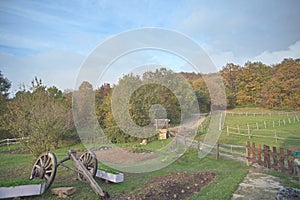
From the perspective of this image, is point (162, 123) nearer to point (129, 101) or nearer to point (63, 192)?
point (129, 101)

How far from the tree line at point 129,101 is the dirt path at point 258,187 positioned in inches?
264

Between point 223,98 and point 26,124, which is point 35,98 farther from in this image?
point 223,98

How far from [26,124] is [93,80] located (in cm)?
328

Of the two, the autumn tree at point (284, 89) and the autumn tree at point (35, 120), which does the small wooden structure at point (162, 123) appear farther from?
the autumn tree at point (284, 89)

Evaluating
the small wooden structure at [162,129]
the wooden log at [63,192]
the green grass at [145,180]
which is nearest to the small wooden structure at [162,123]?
the small wooden structure at [162,129]

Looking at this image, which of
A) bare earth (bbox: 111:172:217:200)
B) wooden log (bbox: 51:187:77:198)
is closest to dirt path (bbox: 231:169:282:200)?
bare earth (bbox: 111:172:217:200)

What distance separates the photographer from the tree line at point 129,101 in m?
8.84

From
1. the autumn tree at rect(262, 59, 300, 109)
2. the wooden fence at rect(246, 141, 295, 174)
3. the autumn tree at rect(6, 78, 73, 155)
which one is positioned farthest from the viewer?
the autumn tree at rect(262, 59, 300, 109)

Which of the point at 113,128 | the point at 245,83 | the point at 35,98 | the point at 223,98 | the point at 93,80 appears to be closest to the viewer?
the point at 93,80

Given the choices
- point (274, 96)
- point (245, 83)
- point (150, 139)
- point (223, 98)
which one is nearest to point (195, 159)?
point (150, 139)

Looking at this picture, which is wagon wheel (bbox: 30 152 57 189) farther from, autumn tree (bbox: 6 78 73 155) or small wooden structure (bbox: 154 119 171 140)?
small wooden structure (bbox: 154 119 171 140)

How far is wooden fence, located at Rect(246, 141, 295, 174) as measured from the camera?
6.58 metres

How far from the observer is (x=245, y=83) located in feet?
124

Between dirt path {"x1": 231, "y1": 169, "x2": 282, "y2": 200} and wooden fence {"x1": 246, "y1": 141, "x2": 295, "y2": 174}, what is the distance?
62 cm
